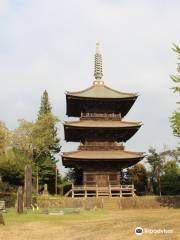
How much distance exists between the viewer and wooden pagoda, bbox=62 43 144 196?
4097cm

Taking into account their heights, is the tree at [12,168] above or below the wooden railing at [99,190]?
above

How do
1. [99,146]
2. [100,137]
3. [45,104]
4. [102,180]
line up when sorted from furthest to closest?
[45,104] < [100,137] < [99,146] < [102,180]

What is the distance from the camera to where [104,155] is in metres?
41.3

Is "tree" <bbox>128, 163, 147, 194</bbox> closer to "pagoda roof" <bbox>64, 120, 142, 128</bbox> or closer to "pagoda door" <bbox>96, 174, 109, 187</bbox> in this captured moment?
"pagoda roof" <bbox>64, 120, 142, 128</bbox>

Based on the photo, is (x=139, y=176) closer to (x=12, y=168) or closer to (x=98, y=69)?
(x=98, y=69)

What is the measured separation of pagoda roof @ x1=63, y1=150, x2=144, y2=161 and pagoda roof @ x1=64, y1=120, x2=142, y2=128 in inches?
106

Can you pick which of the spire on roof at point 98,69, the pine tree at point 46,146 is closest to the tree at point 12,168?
the pine tree at point 46,146

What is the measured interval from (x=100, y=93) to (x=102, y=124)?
4.57 m

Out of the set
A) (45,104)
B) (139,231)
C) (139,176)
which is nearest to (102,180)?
(139,176)

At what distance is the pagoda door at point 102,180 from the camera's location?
41.4 metres

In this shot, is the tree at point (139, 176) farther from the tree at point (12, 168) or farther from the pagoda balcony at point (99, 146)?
the pagoda balcony at point (99, 146)

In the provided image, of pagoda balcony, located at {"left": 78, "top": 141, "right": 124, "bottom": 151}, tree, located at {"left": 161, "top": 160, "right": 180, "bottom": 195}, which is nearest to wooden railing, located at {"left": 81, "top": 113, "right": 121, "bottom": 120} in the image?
pagoda balcony, located at {"left": 78, "top": 141, "right": 124, "bottom": 151}

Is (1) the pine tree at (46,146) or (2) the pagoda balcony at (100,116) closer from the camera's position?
(2) the pagoda balcony at (100,116)

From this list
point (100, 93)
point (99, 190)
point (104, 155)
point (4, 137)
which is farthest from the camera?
point (4, 137)
